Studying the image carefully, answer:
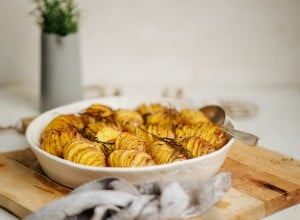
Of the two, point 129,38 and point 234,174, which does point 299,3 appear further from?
point 234,174

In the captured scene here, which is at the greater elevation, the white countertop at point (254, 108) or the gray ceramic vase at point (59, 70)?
the gray ceramic vase at point (59, 70)

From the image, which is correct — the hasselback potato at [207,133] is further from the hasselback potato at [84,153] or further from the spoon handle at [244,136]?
the hasselback potato at [84,153]

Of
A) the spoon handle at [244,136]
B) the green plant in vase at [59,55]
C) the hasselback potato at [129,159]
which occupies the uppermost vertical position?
the green plant in vase at [59,55]

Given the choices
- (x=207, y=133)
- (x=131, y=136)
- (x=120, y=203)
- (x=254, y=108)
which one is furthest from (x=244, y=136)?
(x=254, y=108)

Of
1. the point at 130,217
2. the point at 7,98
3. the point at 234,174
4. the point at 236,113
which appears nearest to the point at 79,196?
the point at 130,217

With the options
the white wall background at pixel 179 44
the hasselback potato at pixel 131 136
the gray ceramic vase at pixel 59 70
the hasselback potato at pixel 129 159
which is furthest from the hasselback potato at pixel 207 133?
the white wall background at pixel 179 44

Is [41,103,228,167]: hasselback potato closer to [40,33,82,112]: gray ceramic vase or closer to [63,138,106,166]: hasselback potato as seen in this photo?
[63,138,106,166]: hasselback potato
